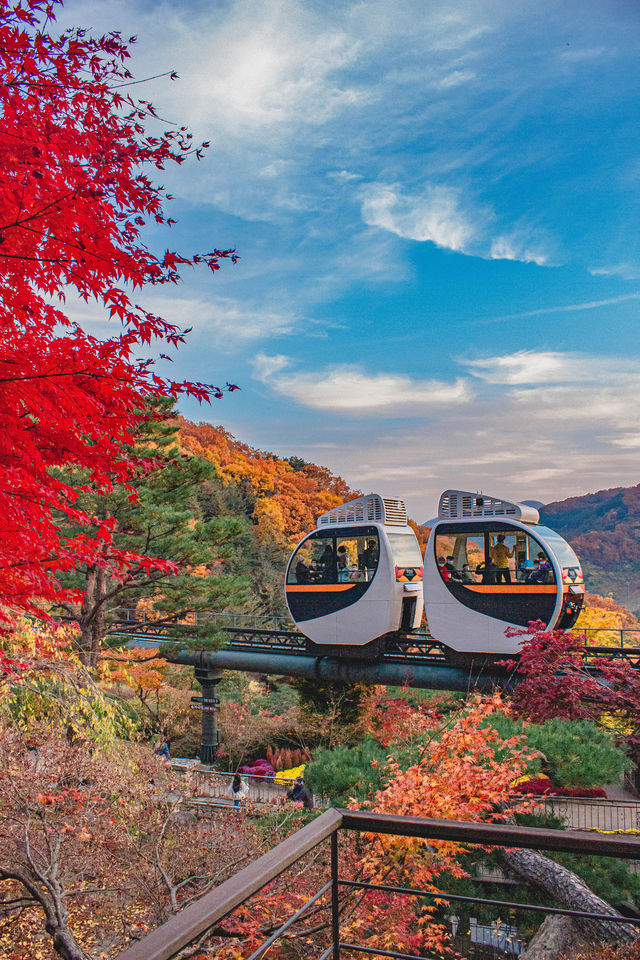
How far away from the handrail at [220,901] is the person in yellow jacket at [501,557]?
11.5 m

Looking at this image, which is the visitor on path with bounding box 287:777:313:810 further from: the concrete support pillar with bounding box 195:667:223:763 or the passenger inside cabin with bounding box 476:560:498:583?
the passenger inside cabin with bounding box 476:560:498:583

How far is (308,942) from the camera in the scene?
6.28 m

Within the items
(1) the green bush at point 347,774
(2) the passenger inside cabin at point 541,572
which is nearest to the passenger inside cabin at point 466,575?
(2) the passenger inside cabin at point 541,572

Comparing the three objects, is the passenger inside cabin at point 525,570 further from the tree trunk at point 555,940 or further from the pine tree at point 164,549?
the pine tree at point 164,549

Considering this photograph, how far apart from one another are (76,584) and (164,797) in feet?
25.0

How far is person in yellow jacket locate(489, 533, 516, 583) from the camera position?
12.9 metres

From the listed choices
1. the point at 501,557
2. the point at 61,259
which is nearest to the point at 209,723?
the point at 501,557

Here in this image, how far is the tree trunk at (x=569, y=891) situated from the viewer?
7.91 metres

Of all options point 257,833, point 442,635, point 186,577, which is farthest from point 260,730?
point 257,833

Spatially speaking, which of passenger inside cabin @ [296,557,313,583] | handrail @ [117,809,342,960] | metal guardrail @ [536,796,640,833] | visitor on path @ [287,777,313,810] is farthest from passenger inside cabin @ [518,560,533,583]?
handrail @ [117,809,342,960]

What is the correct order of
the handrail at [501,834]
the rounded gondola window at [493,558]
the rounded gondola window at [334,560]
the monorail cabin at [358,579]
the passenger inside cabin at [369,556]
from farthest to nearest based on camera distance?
the rounded gondola window at [334,560], the passenger inside cabin at [369,556], the monorail cabin at [358,579], the rounded gondola window at [493,558], the handrail at [501,834]

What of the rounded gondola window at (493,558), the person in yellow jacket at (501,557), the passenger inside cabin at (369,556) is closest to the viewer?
the rounded gondola window at (493,558)

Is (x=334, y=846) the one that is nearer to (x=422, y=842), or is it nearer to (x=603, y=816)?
A: (x=422, y=842)

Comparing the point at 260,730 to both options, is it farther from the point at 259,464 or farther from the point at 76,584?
the point at 259,464
